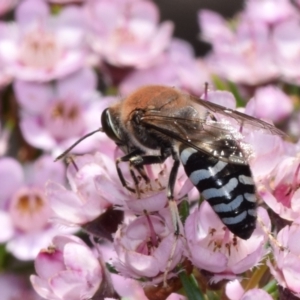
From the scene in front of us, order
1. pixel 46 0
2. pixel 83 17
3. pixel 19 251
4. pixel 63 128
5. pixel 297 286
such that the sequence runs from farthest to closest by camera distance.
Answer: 1. pixel 46 0
2. pixel 83 17
3. pixel 63 128
4. pixel 19 251
5. pixel 297 286

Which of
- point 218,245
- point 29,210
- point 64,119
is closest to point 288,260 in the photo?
point 218,245

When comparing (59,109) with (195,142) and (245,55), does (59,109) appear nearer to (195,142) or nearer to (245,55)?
(245,55)

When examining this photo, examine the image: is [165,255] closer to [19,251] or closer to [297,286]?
[297,286]

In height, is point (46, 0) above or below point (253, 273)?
below

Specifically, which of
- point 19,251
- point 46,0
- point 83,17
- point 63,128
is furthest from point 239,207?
point 46,0

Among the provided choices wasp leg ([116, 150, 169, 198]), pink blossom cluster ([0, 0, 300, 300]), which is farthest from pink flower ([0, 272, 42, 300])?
wasp leg ([116, 150, 169, 198])
